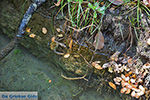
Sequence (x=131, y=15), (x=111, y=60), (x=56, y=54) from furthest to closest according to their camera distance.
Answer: (x=56, y=54)
(x=111, y=60)
(x=131, y=15)

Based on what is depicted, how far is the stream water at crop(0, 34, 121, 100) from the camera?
2.13 metres

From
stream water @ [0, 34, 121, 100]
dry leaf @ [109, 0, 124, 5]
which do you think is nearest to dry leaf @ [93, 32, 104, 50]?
dry leaf @ [109, 0, 124, 5]

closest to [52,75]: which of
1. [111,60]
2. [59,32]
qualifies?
[59,32]

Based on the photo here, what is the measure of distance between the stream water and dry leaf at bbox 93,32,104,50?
2.16 ft

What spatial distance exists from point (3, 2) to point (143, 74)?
2358mm

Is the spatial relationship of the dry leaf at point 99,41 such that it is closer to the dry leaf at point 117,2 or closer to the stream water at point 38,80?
the dry leaf at point 117,2

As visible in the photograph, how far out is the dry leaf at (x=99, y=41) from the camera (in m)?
1.97

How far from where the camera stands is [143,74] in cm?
199

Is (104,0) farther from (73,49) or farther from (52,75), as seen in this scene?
(52,75)

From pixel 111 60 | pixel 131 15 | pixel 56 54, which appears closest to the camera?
pixel 131 15

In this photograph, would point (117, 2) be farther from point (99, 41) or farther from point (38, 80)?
point (38, 80)

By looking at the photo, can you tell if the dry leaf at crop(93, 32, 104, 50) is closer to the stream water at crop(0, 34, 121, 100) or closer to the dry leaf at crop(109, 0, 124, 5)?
the dry leaf at crop(109, 0, 124, 5)

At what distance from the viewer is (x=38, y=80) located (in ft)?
7.22

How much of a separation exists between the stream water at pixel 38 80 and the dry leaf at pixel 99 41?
66 centimetres
